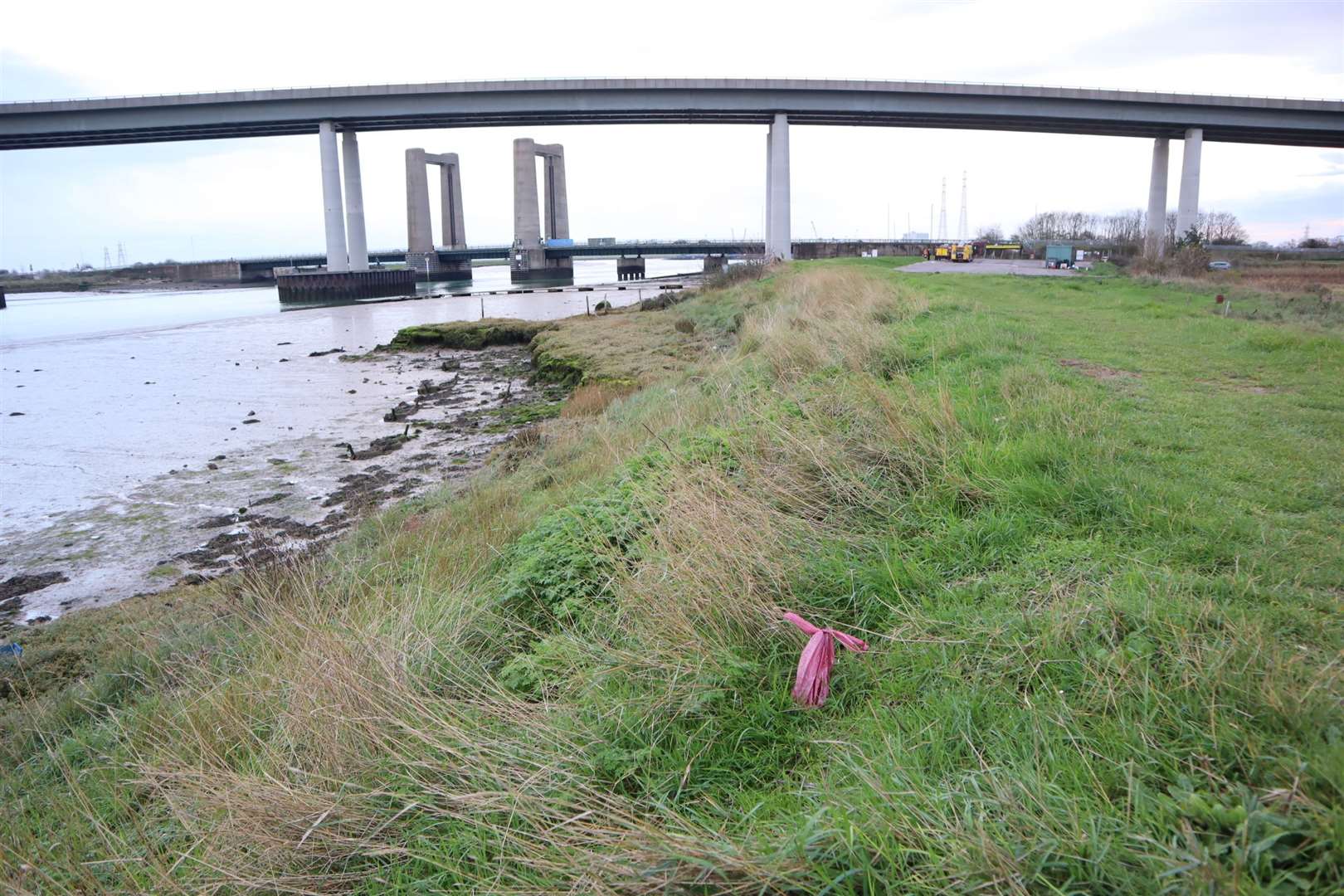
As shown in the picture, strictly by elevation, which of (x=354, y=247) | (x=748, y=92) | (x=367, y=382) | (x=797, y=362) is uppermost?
(x=748, y=92)

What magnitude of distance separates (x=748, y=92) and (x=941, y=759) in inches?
2645

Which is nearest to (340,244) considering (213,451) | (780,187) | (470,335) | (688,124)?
(688,124)

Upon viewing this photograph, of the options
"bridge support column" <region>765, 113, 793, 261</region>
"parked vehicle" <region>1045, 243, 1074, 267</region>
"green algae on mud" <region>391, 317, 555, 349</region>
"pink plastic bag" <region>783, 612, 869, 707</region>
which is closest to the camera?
"pink plastic bag" <region>783, 612, 869, 707</region>

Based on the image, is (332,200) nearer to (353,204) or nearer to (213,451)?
(353,204)

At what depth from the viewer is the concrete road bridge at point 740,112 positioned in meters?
61.8

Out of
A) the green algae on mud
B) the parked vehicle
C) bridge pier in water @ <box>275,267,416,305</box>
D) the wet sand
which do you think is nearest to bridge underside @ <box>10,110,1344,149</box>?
bridge pier in water @ <box>275,267,416,305</box>

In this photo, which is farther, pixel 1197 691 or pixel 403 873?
pixel 403 873

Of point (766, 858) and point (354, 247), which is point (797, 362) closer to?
point (766, 858)

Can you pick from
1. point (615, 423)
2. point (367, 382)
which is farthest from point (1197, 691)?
point (367, 382)

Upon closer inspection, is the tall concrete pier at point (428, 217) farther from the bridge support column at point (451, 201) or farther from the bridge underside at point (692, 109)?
the bridge underside at point (692, 109)

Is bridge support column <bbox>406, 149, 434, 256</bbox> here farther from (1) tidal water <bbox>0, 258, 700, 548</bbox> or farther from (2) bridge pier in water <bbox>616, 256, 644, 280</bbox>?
(1) tidal water <bbox>0, 258, 700, 548</bbox>

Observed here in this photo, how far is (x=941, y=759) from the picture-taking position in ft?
9.71

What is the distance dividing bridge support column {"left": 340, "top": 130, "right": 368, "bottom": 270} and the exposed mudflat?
5876 centimetres

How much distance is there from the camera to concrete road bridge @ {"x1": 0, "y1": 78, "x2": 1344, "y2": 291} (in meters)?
61.8
